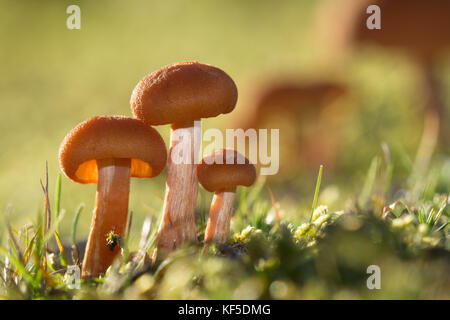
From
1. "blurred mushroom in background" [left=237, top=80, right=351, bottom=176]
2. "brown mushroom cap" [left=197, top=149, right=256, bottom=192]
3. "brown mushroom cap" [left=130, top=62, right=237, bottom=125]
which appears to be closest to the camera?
"brown mushroom cap" [left=130, top=62, right=237, bottom=125]

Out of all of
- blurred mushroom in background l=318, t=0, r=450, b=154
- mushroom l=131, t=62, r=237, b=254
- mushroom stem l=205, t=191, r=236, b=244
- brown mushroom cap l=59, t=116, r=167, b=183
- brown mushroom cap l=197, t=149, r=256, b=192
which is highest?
blurred mushroom in background l=318, t=0, r=450, b=154

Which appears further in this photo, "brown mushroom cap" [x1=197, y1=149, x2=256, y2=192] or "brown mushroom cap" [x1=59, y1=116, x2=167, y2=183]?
"brown mushroom cap" [x1=197, y1=149, x2=256, y2=192]

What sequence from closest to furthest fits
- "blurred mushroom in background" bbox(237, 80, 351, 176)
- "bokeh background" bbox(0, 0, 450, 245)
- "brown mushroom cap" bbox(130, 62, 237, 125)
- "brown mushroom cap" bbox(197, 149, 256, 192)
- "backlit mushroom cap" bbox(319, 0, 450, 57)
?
"brown mushroom cap" bbox(130, 62, 237, 125), "brown mushroom cap" bbox(197, 149, 256, 192), "bokeh background" bbox(0, 0, 450, 245), "backlit mushroom cap" bbox(319, 0, 450, 57), "blurred mushroom in background" bbox(237, 80, 351, 176)

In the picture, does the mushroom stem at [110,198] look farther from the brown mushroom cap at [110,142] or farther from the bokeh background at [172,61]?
the bokeh background at [172,61]

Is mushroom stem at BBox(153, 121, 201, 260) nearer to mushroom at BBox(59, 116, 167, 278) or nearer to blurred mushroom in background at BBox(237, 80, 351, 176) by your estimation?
mushroom at BBox(59, 116, 167, 278)

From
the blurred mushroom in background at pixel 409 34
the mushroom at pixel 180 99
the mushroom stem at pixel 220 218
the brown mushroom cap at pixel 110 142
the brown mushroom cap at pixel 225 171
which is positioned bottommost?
the mushroom stem at pixel 220 218

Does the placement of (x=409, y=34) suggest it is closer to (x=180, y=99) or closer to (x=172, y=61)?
(x=180, y=99)

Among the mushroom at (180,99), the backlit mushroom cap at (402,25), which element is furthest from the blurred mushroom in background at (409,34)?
the mushroom at (180,99)

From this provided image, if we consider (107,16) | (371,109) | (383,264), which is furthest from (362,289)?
(107,16)

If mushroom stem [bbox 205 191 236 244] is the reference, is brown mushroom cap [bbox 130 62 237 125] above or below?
above

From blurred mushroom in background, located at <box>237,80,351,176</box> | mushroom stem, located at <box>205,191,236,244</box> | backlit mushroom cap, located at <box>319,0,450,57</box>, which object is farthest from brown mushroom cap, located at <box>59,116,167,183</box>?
backlit mushroom cap, located at <box>319,0,450,57</box>
